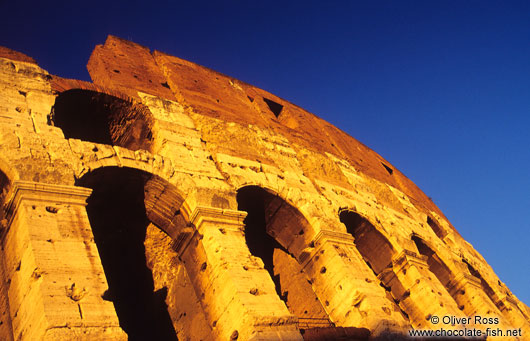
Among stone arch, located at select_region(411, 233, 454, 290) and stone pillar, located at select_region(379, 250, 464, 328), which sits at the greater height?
stone arch, located at select_region(411, 233, 454, 290)

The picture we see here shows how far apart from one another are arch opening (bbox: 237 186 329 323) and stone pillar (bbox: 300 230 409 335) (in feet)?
1.46

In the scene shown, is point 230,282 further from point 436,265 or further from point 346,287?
point 436,265

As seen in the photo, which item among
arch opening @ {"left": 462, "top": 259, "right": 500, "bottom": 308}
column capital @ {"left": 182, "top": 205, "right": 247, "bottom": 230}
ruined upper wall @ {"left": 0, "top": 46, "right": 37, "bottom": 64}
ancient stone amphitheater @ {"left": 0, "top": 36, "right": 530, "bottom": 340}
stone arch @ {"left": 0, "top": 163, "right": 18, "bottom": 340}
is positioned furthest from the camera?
arch opening @ {"left": 462, "top": 259, "right": 500, "bottom": 308}

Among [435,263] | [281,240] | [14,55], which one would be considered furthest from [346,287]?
[14,55]

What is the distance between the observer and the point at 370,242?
9477mm

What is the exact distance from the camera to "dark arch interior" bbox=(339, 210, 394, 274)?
9305 millimetres

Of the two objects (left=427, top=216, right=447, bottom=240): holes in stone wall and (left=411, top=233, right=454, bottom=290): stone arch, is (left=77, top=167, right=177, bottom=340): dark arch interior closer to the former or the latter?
(left=411, top=233, right=454, bottom=290): stone arch

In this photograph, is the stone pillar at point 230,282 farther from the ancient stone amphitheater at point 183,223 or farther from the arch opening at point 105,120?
the arch opening at point 105,120

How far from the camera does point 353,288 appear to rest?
6.69 metres

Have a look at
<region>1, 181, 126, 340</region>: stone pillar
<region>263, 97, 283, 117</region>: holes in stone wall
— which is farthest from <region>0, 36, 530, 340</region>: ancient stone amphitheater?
<region>263, 97, 283, 117</region>: holes in stone wall

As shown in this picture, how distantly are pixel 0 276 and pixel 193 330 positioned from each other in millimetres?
2992

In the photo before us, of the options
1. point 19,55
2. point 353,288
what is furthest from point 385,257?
point 19,55

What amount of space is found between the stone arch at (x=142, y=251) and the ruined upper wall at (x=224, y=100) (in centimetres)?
179

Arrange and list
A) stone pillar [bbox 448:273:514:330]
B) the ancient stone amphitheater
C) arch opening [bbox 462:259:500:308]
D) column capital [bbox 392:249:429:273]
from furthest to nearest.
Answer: arch opening [bbox 462:259:500:308], stone pillar [bbox 448:273:514:330], column capital [bbox 392:249:429:273], the ancient stone amphitheater
